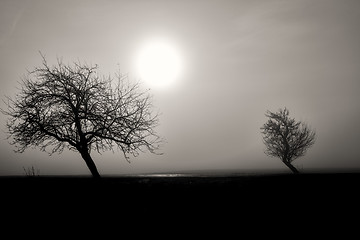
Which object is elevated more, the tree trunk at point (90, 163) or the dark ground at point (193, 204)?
the tree trunk at point (90, 163)

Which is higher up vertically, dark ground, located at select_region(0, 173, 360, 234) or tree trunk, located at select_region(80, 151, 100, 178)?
tree trunk, located at select_region(80, 151, 100, 178)

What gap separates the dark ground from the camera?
158 inches

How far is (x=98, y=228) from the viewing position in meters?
3.97

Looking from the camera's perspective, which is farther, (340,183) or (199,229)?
(340,183)

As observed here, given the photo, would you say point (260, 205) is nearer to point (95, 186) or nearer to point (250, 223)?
point (250, 223)

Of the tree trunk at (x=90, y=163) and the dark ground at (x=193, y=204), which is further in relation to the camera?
the tree trunk at (x=90, y=163)

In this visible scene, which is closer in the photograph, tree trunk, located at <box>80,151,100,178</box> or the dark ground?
the dark ground

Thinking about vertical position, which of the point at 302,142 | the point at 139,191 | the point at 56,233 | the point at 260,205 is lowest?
the point at 56,233

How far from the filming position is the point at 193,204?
458cm

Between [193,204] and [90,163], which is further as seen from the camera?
[90,163]

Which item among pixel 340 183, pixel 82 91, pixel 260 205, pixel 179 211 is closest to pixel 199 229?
pixel 179 211

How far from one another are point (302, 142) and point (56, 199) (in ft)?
131

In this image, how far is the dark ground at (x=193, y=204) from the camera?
401 centimetres

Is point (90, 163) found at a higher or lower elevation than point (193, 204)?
higher
